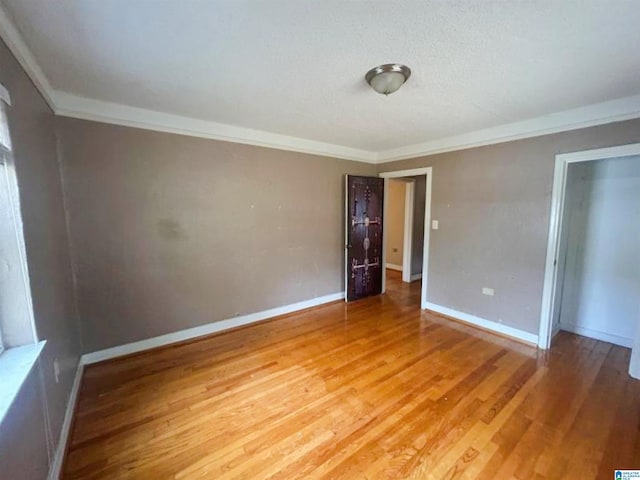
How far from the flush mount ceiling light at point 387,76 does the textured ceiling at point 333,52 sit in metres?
0.05

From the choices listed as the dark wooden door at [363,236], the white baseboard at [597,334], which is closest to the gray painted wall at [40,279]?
the dark wooden door at [363,236]

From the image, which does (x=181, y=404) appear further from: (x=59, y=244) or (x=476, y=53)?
(x=476, y=53)

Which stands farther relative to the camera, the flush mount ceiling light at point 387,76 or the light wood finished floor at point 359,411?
the flush mount ceiling light at point 387,76

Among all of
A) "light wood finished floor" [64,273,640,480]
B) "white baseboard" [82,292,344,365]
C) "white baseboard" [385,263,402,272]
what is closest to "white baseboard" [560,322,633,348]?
"light wood finished floor" [64,273,640,480]

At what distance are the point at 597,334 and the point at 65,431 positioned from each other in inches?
191

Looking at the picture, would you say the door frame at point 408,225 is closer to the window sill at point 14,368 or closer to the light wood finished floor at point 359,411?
the light wood finished floor at point 359,411

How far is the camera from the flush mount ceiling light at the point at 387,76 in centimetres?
173

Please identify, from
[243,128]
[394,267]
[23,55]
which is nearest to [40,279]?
[23,55]

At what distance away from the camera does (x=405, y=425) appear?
5.91 ft

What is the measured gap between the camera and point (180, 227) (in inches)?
111

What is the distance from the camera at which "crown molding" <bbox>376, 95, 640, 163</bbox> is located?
226 centimetres

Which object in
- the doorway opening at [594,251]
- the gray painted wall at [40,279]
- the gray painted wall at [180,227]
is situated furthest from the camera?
the doorway opening at [594,251]

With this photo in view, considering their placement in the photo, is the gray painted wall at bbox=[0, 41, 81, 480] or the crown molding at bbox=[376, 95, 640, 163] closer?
the gray painted wall at bbox=[0, 41, 81, 480]

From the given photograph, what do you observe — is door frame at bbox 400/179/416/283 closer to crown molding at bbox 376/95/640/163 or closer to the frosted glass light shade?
crown molding at bbox 376/95/640/163
